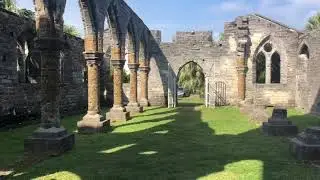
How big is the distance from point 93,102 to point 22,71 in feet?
12.3

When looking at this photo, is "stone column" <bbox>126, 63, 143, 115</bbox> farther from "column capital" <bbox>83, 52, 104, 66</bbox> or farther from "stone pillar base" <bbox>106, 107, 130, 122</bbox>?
"column capital" <bbox>83, 52, 104, 66</bbox>

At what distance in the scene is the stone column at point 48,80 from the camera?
382 inches

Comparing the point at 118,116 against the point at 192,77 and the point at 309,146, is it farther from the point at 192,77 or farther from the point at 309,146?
the point at 192,77

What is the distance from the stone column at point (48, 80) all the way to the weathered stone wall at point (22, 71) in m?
4.56

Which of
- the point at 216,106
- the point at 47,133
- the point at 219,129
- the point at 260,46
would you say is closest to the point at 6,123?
the point at 47,133

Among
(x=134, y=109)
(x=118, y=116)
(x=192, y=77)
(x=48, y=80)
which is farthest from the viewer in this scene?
(x=192, y=77)

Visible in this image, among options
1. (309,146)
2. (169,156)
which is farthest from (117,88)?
(309,146)

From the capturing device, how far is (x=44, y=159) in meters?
8.98

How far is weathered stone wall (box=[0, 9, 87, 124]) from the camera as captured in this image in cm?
1426

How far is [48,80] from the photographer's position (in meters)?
10.1

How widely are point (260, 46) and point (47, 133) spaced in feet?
54.5

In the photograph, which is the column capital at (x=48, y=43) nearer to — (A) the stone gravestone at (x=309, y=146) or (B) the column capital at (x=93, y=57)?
(B) the column capital at (x=93, y=57)

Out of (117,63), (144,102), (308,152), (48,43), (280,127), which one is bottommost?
(308,152)

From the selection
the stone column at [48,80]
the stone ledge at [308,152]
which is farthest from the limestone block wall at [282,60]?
the stone column at [48,80]
